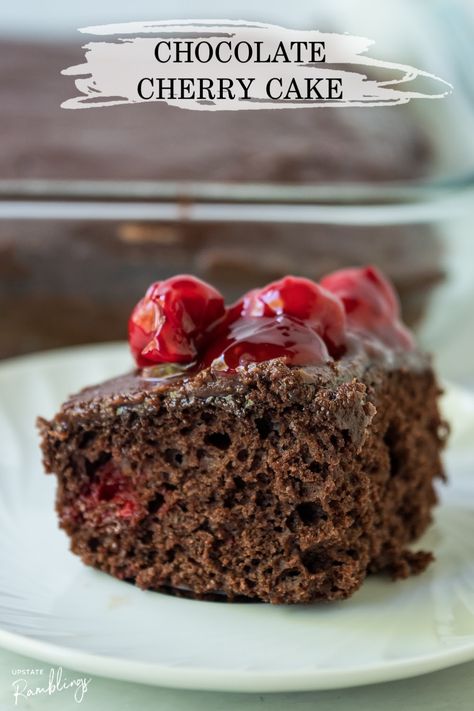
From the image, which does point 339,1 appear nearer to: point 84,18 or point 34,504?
point 84,18

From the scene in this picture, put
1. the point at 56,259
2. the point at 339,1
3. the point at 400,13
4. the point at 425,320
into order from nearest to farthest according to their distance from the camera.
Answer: the point at 56,259, the point at 425,320, the point at 400,13, the point at 339,1

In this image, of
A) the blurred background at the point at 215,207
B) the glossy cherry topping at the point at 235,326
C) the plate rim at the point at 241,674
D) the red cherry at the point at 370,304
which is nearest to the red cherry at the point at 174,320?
the glossy cherry topping at the point at 235,326

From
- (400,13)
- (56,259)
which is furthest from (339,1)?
(56,259)

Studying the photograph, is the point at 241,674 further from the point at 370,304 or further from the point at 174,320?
the point at 370,304

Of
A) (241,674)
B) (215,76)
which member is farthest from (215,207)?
(241,674)

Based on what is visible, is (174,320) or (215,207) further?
(215,207)

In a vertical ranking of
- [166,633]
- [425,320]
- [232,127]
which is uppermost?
[232,127]

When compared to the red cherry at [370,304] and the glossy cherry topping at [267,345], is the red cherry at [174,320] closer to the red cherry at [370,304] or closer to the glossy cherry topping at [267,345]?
the glossy cherry topping at [267,345]
